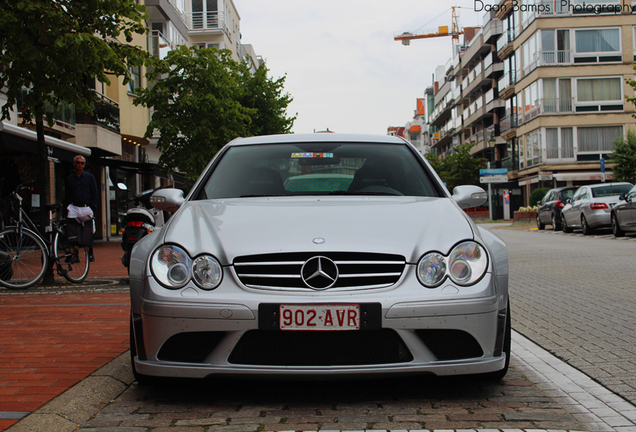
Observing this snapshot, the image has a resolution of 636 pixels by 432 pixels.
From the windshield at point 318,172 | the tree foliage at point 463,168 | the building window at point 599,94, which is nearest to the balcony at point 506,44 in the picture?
the building window at point 599,94

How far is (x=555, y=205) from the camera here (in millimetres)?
26797

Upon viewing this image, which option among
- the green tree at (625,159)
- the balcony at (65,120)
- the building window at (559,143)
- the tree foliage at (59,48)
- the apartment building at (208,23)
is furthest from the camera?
the apartment building at (208,23)

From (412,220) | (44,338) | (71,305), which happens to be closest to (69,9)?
(71,305)

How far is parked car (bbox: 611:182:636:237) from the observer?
19031 millimetres

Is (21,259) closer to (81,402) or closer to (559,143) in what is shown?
(81,402)

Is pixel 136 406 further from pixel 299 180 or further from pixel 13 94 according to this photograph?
pixel 13 94

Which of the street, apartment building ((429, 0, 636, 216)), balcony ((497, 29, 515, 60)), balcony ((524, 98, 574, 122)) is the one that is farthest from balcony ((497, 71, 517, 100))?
the street

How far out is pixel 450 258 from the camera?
363cm

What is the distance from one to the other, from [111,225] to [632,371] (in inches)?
1065

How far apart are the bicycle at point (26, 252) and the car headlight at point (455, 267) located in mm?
6757

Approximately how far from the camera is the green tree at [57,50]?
8773mm

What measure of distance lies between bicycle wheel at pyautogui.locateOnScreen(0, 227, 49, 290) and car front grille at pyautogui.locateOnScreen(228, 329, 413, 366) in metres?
6.33

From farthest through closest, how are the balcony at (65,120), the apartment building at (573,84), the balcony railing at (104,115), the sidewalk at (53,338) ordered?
the apartment building at (573,84) < the balcony railing at (104,115) < the balcony at (65,120) < the sidewalk at (53,338)

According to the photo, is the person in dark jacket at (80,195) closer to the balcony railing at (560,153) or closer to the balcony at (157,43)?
the balcony at (157,43)
